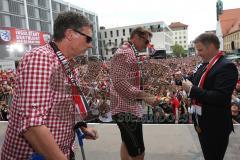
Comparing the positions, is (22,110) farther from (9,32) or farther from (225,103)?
(9,32)

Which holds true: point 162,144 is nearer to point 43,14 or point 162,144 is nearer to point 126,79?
point 126,79

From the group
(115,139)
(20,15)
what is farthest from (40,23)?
(115,139)

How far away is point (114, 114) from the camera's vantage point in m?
3.06

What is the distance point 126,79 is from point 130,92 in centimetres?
13

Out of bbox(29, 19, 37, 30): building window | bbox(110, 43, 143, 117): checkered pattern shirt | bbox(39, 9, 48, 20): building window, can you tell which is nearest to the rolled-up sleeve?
bbox(110, 43, 143, 117): checkered pattern shirt

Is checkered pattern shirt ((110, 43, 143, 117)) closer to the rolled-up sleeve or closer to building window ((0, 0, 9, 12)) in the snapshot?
the rolled-up sleeve

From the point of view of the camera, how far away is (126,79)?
2848 mm

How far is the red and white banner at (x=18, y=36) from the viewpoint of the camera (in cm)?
2736

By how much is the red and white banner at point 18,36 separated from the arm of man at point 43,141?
2518cm

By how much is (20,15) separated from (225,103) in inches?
2424

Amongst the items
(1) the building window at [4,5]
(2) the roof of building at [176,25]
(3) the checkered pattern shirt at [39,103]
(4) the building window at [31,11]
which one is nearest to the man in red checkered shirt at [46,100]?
(3) the checkered pattern shirt at [39,103]

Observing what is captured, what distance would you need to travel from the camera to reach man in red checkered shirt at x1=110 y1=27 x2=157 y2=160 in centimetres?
286

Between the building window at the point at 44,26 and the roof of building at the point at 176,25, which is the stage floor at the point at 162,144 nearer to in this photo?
the building window at the point at 44,26

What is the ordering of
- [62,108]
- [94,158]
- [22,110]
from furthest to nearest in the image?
[94,158] < [62,108] < [22,110]
